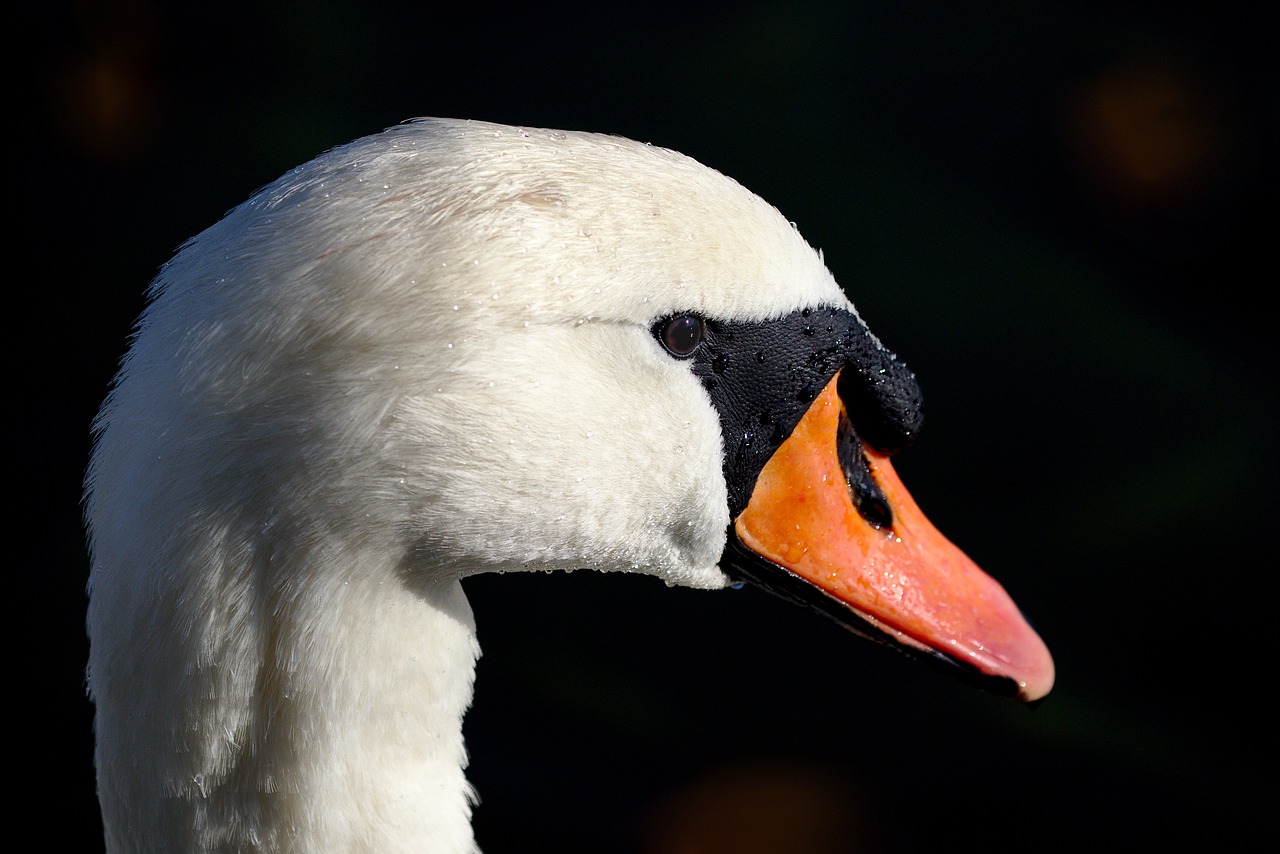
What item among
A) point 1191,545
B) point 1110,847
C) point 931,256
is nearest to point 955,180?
point 931,256

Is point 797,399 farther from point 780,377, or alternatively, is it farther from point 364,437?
point 364,437

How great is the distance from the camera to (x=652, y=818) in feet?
10.1

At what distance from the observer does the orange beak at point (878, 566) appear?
62.6 inches

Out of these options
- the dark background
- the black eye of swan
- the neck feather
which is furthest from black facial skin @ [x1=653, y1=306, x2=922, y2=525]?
the dark background

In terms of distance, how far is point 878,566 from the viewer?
1.65 m

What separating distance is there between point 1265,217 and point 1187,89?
1.66 ft

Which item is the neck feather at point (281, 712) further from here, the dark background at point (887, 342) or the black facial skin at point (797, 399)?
the dark background at point (887, 342)

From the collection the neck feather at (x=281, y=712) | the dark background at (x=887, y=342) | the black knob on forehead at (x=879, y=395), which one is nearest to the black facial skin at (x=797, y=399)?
the black knob on forehead at (x=879, y=395)

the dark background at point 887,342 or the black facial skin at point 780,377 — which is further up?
the black facial skin at point 780,377

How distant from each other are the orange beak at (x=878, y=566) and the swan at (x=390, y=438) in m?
0.08

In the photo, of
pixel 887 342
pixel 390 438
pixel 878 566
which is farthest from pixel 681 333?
pixel 887 342

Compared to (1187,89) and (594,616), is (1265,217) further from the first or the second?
(594,616)

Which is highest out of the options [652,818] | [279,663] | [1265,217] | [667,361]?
[667,361]

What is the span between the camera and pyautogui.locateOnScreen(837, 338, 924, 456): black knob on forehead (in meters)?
A: 1.59
